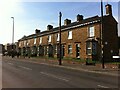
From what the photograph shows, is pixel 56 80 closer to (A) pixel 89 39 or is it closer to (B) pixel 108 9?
(A) pixel 89 39

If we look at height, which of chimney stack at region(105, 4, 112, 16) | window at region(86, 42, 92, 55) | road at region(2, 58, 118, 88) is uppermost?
chimney stack at region(105, 4, 112, 16)

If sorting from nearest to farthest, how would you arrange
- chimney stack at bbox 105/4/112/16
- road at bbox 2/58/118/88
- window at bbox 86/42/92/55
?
road at bbox 2/58/118/88, window at bbox 86/42/92/55, chimney stack at bbox 105/4/112/16

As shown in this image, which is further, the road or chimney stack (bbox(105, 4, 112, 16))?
chimney stack (bbox(105, 4, 112, 16))

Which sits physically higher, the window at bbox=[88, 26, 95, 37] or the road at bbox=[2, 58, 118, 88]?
the window at bbox=[88, 26, 95, 37]

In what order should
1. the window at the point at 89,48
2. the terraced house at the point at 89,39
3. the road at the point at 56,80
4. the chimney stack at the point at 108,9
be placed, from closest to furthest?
the road at the point at 56,80, the terraced house at the point at 89,39, the window at the point at 89,48, the chimney stack at the point at 108,9

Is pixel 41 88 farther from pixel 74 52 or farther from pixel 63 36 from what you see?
pixel 63 36

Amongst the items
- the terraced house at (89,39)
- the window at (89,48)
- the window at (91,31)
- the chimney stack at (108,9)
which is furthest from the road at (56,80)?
the chimney stack at (108,9)

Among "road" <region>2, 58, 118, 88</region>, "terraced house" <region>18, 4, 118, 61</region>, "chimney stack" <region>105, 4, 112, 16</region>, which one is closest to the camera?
"road" <region>2, 58, 118, 88</region>

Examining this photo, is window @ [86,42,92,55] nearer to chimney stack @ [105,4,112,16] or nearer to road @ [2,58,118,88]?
chimney stack @ [105,4,112,16]

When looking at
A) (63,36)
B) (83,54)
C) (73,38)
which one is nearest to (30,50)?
(63,36)

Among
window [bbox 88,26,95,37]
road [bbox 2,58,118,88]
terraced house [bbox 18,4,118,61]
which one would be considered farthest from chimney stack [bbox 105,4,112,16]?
road [bbox 2,58,118,88]

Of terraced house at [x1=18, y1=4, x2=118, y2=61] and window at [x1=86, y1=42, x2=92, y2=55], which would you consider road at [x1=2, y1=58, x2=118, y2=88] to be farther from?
window at [x1=86, y1=42, x2=92, y2=55]

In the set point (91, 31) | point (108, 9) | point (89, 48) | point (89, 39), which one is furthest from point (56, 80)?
point (108, 9)

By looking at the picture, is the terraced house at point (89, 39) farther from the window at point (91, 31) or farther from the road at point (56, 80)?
the road at point (56, 80)
